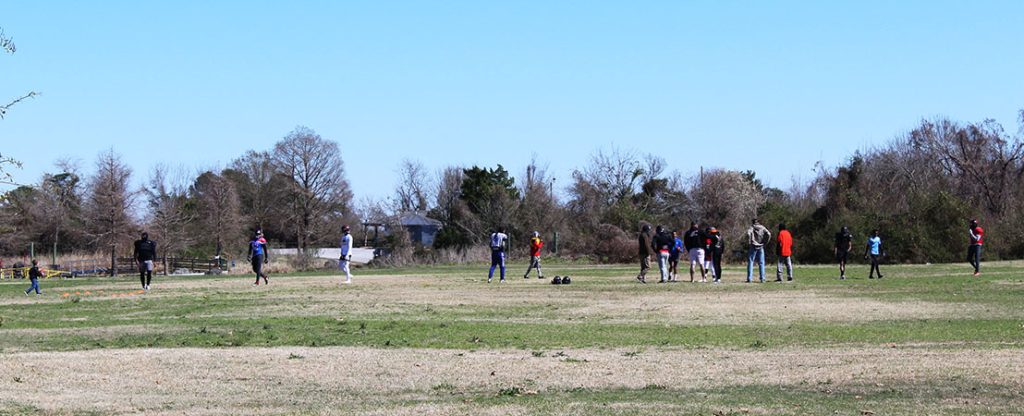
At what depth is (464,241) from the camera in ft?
296

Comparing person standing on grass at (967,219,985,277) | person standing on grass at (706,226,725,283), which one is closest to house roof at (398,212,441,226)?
person standing on grass at (706,226,725,283)

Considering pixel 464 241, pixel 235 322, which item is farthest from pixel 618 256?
pixel 235 322

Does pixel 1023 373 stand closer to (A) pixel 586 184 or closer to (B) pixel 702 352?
(B) pixel 702 352

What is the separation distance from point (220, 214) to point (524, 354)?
82.2m

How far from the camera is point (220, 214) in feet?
312

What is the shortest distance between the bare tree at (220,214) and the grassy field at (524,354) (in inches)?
2573

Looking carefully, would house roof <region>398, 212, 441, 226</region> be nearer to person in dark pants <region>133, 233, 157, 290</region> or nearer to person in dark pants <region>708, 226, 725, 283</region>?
person in dark pants <region>708, 226, 725, 283</region>

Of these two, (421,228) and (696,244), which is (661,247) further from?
(421,228)

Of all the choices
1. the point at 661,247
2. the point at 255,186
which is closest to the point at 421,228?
the point at 255,186

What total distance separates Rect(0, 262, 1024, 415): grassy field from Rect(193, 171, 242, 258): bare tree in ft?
214

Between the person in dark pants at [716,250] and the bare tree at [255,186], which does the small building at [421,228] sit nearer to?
the bare tree at [255,186]

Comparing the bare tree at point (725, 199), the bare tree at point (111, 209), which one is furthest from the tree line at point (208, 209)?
the bare tree at point (725, 199)

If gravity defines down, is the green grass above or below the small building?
below

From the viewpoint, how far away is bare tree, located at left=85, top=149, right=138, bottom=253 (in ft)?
239
